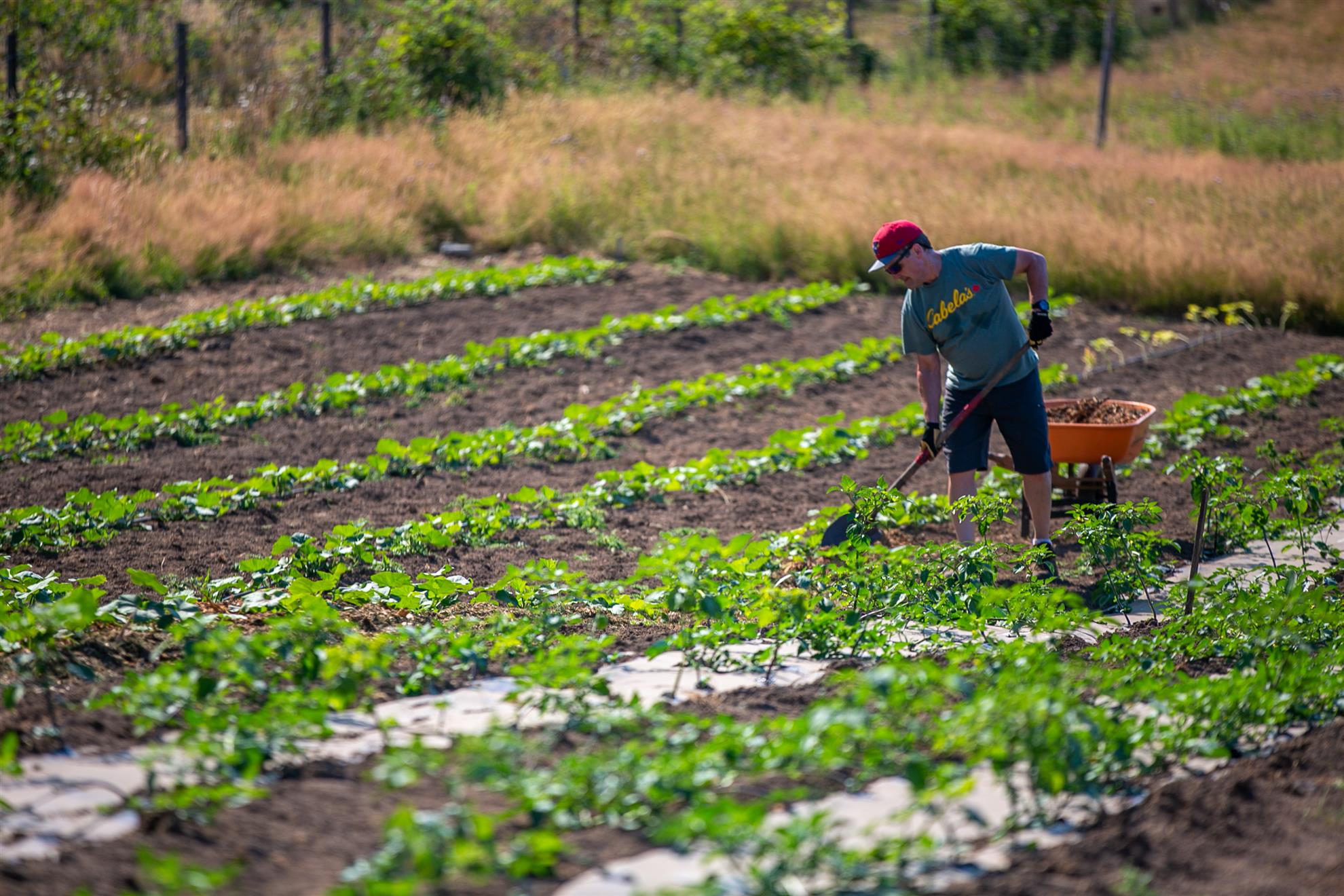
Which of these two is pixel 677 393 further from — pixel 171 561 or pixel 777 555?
pixel 171 561

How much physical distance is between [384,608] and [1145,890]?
315cm

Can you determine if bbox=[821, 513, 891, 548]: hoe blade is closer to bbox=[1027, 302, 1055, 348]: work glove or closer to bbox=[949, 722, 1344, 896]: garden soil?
bbox=[1027, 302, 1055, 348]: work glove

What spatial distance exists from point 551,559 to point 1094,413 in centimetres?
306

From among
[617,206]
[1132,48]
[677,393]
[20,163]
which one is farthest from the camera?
[1132,48]

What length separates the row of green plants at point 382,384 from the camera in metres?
7.21

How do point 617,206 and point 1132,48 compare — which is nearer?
point 617,206

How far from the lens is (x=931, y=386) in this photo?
18.7 ft

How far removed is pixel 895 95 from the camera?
76.5 feet

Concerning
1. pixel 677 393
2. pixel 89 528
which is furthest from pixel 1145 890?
pixel 677 393

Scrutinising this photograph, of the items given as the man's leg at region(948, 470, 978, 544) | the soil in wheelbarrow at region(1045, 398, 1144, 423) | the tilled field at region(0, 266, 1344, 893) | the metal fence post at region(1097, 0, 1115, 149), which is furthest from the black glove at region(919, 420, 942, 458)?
the metal fence post at region(1097, 0, 1115, 149)

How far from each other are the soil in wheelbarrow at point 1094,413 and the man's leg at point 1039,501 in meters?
0.68

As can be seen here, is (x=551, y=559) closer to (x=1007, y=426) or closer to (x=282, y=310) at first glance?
(x=1007, y=426)

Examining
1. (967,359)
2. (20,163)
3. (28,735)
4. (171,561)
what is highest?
(20,163)

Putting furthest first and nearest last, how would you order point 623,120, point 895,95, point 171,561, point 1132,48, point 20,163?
point 1132,48 < point 895,95 < point 623,120 < point 20,163 < point 171,561
